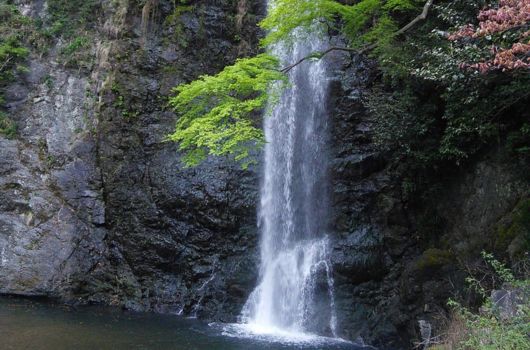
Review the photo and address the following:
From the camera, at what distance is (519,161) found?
29.7ft

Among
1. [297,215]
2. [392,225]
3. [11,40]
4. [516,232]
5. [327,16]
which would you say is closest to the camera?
[516,232]

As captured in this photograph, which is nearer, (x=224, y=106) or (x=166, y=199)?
(x=224, y=106)

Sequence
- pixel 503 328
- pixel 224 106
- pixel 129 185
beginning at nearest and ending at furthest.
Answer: pixel 503 328, pixel 224 106, pixel 129 185

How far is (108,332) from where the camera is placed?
10.1 m

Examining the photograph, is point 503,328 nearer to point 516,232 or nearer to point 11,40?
point 516,232

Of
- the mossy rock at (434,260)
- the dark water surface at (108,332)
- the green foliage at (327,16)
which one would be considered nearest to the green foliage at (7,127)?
the dark water surface at (108,332)

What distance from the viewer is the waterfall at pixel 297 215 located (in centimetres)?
1237

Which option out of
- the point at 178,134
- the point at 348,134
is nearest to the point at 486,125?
the point at 348,134

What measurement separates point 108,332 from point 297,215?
6.33 m

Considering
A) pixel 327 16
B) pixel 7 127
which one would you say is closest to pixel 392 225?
pixel 327 16

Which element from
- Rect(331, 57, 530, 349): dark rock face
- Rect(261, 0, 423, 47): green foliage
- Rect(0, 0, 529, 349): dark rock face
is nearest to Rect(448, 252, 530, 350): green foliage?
Rect(331, 57, 530, 349): dark rock face

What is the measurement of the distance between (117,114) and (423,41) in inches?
406

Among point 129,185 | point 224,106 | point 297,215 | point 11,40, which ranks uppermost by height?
point 11,40

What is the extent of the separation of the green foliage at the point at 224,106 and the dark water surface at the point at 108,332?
154 inches
